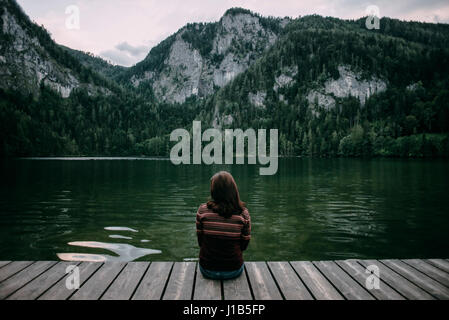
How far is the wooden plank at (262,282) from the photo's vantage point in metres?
5.01

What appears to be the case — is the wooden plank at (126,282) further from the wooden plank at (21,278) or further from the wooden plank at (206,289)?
the wooden plank at (21,278)

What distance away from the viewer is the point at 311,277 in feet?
19.1

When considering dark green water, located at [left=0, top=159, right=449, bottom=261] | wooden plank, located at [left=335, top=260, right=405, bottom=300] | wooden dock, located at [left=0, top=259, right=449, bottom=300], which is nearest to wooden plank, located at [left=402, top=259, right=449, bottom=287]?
wooden dock, located at [left=0, top=259, right=449, bottom=300]

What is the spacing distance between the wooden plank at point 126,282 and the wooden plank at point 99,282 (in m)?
0.12

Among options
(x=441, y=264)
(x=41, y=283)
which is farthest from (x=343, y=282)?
(x=41, y=283)

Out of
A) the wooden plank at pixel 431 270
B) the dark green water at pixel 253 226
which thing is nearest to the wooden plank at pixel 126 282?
the dark green water at pixel 253 226

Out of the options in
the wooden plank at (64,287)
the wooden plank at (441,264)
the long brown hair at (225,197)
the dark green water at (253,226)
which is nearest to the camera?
the wooden plank at (64,287)

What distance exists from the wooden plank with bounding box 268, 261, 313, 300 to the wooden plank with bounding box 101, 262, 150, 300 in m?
2.73

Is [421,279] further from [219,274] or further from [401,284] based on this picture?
[219,274]

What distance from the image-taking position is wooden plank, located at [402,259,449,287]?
5.74 meters
